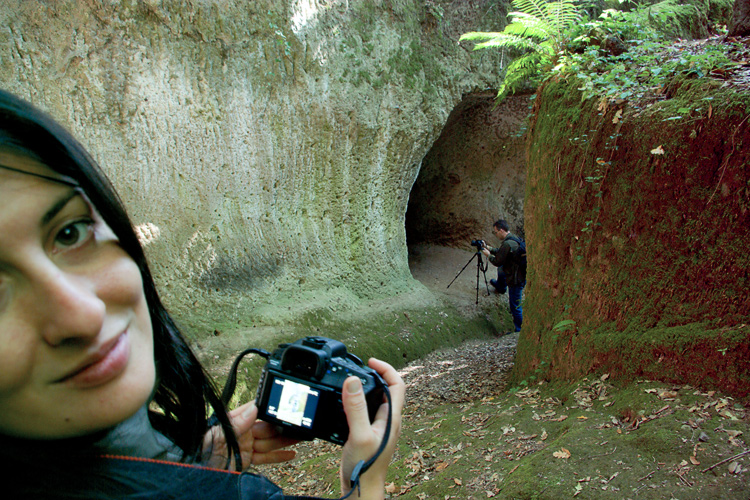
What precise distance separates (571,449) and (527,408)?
831 mm

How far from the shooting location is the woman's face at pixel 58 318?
65 cm

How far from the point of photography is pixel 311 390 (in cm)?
121

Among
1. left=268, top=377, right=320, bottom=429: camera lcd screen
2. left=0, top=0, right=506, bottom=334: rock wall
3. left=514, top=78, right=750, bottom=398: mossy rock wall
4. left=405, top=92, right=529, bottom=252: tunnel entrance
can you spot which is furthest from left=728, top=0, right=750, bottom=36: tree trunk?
left=405, top=92, right=529, bottom=252: tunnel entrance

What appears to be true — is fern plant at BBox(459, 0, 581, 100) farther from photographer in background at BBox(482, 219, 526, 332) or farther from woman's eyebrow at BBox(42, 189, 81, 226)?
woman's eyebrow at BBox(42, 189, 81, 226)

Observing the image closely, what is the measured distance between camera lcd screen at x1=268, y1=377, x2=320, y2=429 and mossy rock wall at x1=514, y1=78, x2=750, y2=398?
2194 millimetres

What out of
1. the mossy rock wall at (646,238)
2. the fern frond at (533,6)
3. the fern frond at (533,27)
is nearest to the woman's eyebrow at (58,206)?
the mossy rock wall at (646,238)

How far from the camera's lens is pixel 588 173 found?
327cm

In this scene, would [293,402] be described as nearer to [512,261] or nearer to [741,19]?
[741,19]

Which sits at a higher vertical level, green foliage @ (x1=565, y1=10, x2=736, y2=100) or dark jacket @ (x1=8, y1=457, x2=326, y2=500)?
green foliage @ (x1=565, y1=10, x2=736, y2=100)

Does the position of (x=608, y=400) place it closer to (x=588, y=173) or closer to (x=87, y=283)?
(x=588, y=173)

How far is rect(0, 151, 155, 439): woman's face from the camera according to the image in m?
0.65

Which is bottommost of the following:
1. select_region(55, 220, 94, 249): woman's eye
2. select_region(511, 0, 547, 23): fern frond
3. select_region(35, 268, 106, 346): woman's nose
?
select_region(35, 268, 106, 346): woman's nose

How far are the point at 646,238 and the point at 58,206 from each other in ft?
9.87

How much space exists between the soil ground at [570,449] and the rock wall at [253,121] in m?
2.36
